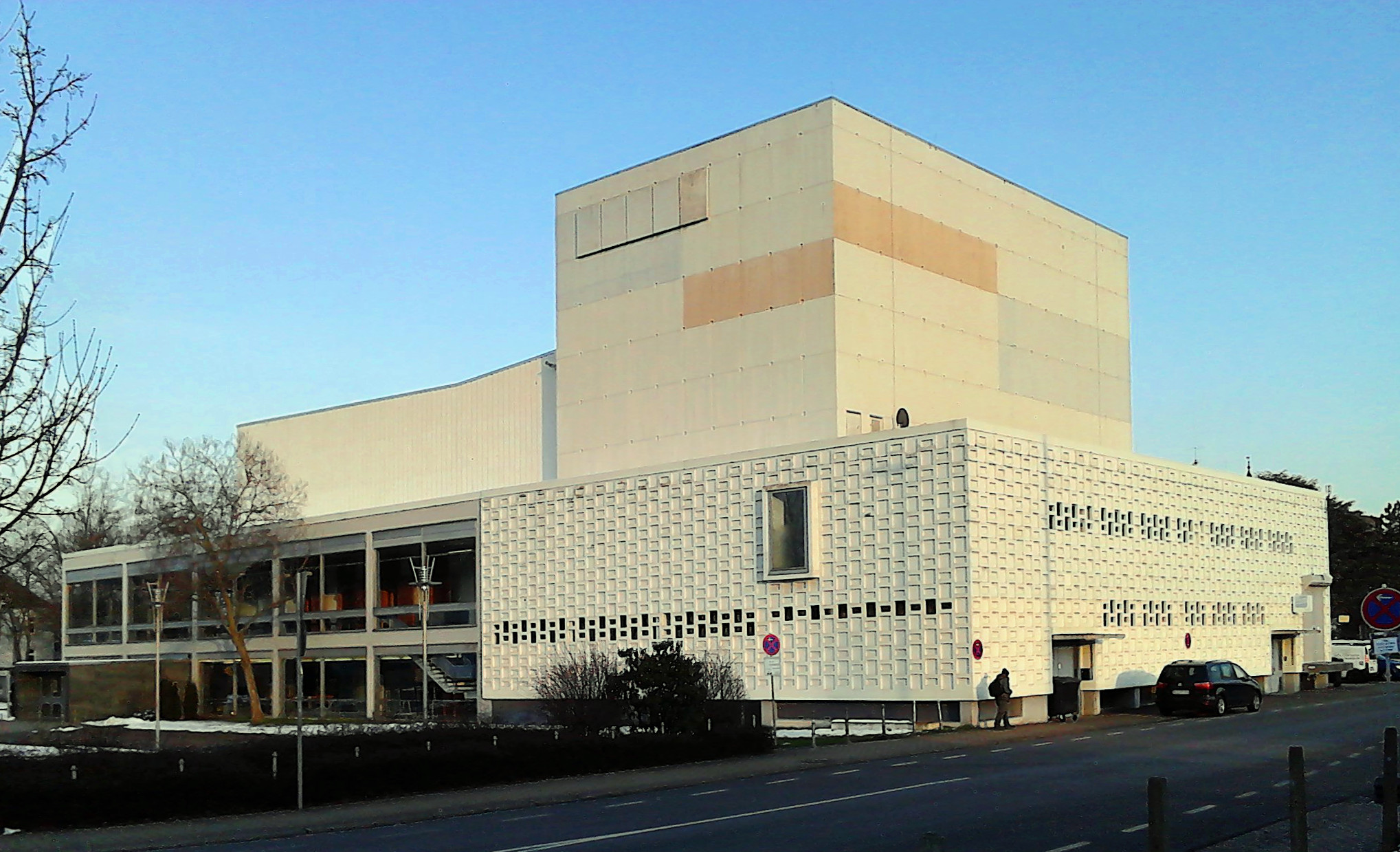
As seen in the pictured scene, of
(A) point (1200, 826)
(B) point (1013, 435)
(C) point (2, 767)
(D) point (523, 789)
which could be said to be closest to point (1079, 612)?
(B) point (1013, 435)

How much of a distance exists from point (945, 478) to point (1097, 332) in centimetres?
2277

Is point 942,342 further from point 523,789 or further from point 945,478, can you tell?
point 523,789

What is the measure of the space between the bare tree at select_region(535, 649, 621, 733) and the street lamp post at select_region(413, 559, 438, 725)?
13.1m

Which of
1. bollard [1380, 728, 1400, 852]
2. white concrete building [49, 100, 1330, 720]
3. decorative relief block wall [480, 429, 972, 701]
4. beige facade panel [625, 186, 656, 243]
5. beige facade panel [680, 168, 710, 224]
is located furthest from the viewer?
beige facade panel [625, 186, 656, 243]

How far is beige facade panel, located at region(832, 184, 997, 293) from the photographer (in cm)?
4822

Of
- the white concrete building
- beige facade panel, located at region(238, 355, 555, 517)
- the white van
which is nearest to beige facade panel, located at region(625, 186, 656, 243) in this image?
the white concrete building

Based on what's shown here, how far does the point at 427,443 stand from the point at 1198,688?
35.2 meters

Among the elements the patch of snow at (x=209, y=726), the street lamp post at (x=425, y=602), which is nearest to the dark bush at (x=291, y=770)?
the street lamp post at (x=425, y=602)

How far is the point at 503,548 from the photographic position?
52.9 m

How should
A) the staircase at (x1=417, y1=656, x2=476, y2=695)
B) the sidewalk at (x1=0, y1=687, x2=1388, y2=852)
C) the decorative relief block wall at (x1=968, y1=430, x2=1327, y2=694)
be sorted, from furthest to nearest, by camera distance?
1. the staircase at (x1=417, y1=656, x2=476, y2=695)
2. the decorative relief block wall at (x1=968, y1=430, x2=1327, y2=694)
3. the sidewalk at (x1=0, y1=687, x2=1388, y2=852)

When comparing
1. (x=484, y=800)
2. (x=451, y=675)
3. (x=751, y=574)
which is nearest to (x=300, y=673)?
(x=484, y=800)

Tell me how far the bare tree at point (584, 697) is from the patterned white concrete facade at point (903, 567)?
842 cm

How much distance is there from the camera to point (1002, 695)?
38.0m

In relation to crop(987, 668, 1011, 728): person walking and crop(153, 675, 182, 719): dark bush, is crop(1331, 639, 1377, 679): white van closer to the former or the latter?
crop(987, 668, 1011, 728): person walking
